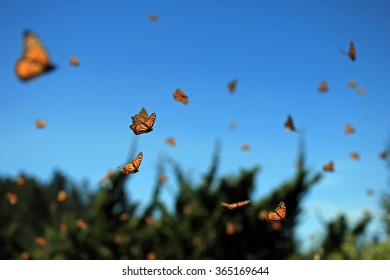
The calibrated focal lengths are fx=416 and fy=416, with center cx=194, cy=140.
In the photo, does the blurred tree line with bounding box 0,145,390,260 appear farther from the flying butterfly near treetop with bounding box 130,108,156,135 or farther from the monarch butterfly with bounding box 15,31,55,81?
the monarch butterfly with bounding box 15,31,55,81

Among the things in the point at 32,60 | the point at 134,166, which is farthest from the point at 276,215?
the point at 32,60

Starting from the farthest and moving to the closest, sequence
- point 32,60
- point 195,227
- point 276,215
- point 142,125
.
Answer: point 195,227
point 276,215
point 142,125
point 32,60

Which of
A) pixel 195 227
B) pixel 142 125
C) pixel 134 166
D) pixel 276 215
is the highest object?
pixel 142 125

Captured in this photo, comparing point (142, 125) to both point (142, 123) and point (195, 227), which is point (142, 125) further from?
point (195, 227)

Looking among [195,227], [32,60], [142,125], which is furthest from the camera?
[195,227]

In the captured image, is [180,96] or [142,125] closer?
[142,125]

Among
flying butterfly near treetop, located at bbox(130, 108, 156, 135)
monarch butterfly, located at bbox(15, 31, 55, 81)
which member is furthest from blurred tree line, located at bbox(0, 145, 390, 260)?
monarch butterfly, located at bbox(15, 31, 55, 81)
